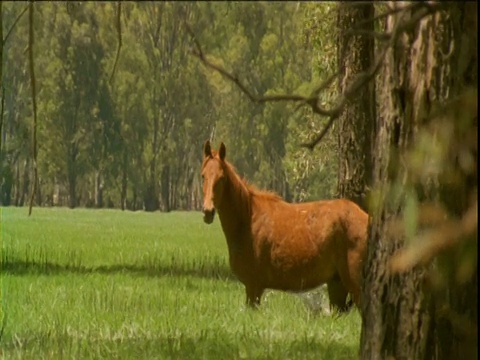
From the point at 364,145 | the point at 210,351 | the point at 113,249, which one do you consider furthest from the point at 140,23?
the point at 210,351

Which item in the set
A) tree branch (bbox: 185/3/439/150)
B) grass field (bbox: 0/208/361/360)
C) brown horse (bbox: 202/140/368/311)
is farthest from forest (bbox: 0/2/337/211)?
tree branch (bbox: 185/3/439/150)

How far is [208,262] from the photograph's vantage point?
11516 mm

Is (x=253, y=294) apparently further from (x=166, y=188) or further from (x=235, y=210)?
(x=166, y=188)

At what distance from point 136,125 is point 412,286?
629 inches

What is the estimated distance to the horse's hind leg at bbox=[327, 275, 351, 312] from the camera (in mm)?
7250

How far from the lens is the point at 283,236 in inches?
285

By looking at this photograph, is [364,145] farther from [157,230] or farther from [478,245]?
[157,230]

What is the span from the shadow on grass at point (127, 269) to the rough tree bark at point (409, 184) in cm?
685

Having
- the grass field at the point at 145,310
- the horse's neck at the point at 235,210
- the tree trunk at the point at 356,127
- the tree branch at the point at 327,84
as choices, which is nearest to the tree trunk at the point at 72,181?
the grass field at the point at 145,310

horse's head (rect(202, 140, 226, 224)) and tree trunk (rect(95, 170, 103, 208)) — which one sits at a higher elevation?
horse's head (rect(202, 140, 226, 224))

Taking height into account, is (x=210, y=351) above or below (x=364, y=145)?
below

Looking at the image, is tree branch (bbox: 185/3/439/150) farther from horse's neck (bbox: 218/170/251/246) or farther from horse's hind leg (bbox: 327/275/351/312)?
horse's hind leg (bbox: 327/275/351/312)

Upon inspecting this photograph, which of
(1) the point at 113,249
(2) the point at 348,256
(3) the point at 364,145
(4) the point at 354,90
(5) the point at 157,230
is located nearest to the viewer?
(4) the point at 354,90

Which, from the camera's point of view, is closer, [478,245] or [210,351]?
[478,245]
